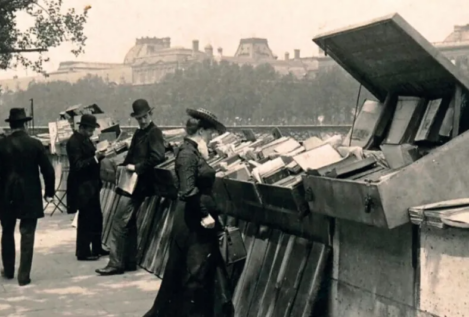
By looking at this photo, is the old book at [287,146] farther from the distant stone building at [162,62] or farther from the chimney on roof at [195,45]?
the chimney on roof at [195,45]

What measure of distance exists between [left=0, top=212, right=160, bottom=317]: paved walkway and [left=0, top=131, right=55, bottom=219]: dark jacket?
2.85 ft

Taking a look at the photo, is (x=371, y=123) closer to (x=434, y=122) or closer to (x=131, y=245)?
(x=434, y=122)

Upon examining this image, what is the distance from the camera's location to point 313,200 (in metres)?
5.64

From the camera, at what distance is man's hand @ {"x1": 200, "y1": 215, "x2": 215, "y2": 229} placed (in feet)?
18.7

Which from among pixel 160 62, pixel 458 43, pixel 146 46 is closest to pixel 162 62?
pixel 160 62

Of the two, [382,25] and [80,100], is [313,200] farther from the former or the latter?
[80,100]

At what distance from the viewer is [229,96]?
4193 inches

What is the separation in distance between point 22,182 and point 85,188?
174cm

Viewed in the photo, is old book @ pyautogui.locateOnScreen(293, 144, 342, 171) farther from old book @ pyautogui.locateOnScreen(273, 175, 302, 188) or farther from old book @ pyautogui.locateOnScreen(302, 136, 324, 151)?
old book @ pyautogui.locateOnScreen(302, 136, 324, 151)

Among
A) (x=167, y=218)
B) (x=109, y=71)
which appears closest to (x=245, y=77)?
(x=109, y=71)

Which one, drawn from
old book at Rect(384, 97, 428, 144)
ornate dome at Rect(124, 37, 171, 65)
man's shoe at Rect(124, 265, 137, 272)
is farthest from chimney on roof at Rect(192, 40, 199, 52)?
old book at Rect(384, 97, 428, 144)

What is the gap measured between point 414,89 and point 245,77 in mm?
107275

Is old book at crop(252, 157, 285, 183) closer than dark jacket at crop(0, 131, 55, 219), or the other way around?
old book at crop(252, 157, 285, 183)

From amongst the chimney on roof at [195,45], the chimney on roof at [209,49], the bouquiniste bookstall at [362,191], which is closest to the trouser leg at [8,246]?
the bouquiniste bookstall at [362,191]
